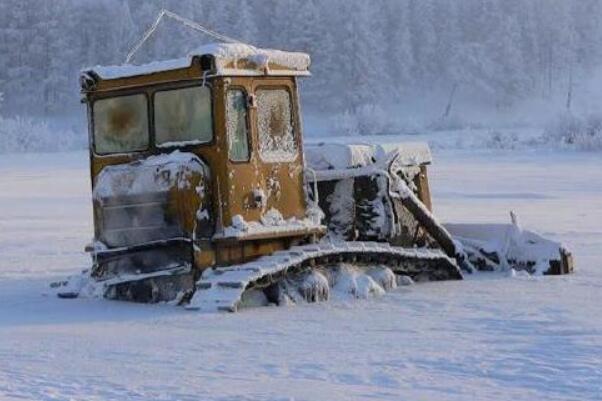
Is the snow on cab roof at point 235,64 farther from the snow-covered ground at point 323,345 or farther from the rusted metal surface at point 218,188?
the snow-covered ground at point 323,345

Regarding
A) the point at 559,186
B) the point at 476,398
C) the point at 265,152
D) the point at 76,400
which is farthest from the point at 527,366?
the point at 559,186

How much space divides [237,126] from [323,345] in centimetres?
316

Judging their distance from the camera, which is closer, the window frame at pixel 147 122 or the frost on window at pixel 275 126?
the frost on window at pixel 275 126

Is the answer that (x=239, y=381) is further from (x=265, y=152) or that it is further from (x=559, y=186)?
(x=559, y=186)

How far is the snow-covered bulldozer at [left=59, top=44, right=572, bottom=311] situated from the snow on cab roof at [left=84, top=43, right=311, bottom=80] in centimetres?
1

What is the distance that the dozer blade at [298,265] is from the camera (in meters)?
10.9

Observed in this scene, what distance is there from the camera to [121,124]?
1228cm

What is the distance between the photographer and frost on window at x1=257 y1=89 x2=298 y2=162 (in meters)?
11.9

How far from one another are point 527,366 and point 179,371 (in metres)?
2.53

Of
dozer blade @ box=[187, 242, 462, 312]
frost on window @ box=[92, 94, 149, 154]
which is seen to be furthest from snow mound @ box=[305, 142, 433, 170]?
frost on window @ box=[92, 94, 149, 154]

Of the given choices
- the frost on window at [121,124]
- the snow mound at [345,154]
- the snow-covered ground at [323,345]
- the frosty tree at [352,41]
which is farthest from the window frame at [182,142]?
the frosty tree at [352,41]

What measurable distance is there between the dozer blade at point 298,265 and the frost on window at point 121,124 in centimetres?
183

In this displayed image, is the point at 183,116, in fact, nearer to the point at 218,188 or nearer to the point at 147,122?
the point at 147,122

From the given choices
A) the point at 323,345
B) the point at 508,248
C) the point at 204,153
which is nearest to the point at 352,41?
the point at 508,248
